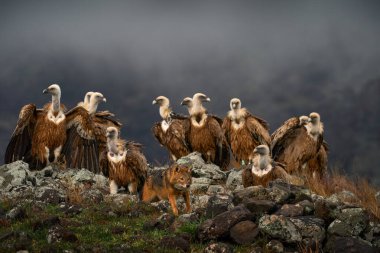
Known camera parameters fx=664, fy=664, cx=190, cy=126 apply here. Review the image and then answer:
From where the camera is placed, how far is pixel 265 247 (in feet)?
32.6

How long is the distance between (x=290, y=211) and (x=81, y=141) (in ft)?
29.6

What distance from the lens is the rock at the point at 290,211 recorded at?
35.9 feet

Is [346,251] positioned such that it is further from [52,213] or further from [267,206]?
[52,213]

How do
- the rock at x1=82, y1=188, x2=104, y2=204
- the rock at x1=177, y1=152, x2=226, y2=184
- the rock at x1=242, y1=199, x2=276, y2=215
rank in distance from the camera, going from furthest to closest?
the rock at x1=177, y1=152, x2=226, y2=184 < the rock at x1=82, y1=188, x2=104, y2=204 < the rock at x1=242, y1=199, x2=276, y2=215

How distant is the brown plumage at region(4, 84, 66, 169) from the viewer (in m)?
18.4

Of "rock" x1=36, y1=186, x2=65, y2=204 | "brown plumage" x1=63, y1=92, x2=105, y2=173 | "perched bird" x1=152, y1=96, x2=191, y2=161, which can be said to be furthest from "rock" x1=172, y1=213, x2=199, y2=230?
"perched bird" x1=152, y1=96, x2=191, y2=161

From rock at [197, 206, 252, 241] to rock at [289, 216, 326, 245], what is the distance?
0.79m

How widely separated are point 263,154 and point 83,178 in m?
4.56

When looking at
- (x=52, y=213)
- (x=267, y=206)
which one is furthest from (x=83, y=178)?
(x=267, y=206)

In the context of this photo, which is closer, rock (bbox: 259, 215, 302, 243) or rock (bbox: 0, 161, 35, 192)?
rock (bbox: 259, 215, 302, 243)

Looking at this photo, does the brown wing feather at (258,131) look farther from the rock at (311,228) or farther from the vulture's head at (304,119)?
the rock at (311,228)

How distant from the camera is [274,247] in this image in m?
9.87

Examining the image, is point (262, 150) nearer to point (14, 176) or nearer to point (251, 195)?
point (251, 195)

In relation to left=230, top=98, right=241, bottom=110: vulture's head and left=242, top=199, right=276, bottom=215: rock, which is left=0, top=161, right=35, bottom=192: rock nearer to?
left=242, top=199, right=276, bottom=215: rock
